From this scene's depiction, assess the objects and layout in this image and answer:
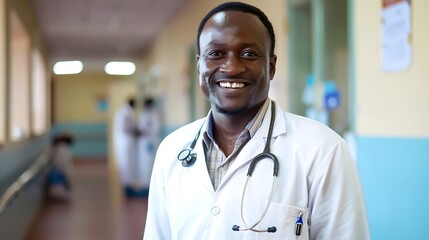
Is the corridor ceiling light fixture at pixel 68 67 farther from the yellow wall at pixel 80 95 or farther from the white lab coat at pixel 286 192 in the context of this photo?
the white lab coat at pixel 286 192

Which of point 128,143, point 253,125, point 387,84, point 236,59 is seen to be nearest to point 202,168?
point 253,125

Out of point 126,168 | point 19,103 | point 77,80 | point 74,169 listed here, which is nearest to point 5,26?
point 19,103

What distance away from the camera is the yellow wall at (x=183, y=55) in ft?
13.6

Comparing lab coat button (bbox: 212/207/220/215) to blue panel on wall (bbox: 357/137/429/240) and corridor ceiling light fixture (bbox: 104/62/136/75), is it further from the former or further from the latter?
corridor ceiling light fixture (bbox: 104/62/136/75)

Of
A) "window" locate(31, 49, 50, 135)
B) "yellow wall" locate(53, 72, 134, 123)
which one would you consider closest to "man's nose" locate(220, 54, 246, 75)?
"window" locate(31, 49, 50, 135)

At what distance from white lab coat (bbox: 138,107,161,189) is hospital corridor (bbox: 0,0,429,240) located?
217 mm

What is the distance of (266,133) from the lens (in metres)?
1.29

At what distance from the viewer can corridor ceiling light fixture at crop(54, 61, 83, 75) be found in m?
14.2

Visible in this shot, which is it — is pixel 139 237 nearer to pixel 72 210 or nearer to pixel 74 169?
pixel 72 210

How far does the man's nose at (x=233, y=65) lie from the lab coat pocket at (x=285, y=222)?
1.01ft

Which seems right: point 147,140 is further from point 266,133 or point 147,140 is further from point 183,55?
point 266,133

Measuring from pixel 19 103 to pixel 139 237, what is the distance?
6.77 ft

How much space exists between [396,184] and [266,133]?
1.58 m

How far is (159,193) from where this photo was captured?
1.43 m
